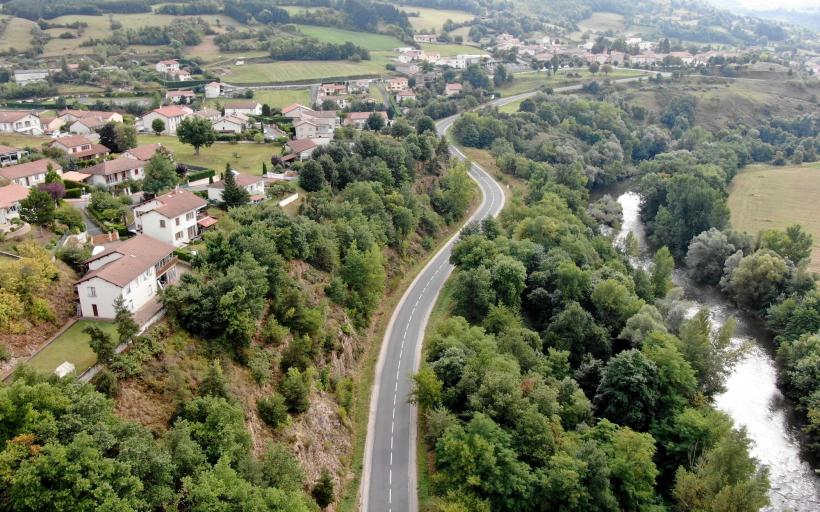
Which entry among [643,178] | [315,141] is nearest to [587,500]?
[315,141]

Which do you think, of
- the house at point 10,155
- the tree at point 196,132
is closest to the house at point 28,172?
the house at point 10,155

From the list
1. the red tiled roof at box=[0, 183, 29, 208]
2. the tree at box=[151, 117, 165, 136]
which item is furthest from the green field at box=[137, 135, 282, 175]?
the red tiled roof at box=[0, 183, 29, 208]

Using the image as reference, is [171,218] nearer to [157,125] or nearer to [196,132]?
[196,132]

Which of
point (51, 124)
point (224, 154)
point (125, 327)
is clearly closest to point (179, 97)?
point (51, 124)

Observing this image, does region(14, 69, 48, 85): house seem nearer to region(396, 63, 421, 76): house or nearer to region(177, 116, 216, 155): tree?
region(177, 116, 216, 155): tree

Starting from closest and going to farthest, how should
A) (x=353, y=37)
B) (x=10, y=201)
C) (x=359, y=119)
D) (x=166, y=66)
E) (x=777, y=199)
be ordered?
(x=10, y=201)
(x=777, y=199)
(x=359, y=119)
(x=166, y=66)
(x=353, y=37)

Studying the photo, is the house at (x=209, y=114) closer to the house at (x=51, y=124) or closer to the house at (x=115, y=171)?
the house at (x=51, y=124)

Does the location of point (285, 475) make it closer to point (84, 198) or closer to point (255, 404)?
point (255, 404)

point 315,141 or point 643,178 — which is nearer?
point 315,141
